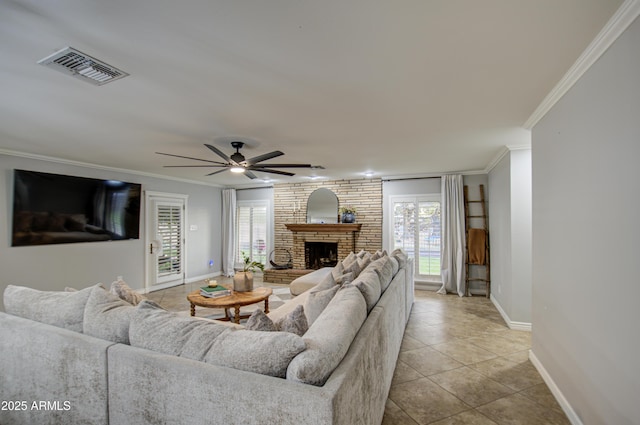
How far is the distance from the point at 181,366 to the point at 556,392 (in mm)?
2983

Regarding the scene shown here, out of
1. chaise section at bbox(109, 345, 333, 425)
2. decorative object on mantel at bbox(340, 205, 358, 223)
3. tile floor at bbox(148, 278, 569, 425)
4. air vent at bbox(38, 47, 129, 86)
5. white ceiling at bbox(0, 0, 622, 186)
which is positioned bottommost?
tile floor at bbox(148, 278, 569, 425)

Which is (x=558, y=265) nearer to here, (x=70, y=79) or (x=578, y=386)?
(x=578, y=386)

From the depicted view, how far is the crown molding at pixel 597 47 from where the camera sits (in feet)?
4.85

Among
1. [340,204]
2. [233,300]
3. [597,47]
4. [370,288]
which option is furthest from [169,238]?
[597,47]

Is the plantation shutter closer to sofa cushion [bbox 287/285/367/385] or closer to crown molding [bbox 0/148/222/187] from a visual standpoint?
crown molding [bbox 0/148/222/187]

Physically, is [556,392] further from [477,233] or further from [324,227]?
[324,227]

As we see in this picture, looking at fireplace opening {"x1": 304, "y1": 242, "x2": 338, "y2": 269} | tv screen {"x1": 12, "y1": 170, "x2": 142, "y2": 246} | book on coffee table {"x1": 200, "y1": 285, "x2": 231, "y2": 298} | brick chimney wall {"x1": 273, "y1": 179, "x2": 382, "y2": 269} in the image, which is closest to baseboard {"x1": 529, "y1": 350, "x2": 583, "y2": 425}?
book on coffee table {"x1": 200, "y1": 285, "x2": 231, "y2": 298}

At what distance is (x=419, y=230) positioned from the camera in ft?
21.8

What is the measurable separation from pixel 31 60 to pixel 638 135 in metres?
3.48

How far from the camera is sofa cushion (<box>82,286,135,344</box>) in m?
1.80

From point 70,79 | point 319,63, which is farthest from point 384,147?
point 70,79

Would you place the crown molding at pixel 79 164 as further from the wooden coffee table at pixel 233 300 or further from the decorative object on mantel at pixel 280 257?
the wooden coffee table at pixel 233 300

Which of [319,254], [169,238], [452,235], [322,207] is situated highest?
[322,207]

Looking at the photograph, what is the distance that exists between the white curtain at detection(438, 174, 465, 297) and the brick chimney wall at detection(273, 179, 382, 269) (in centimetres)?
137
